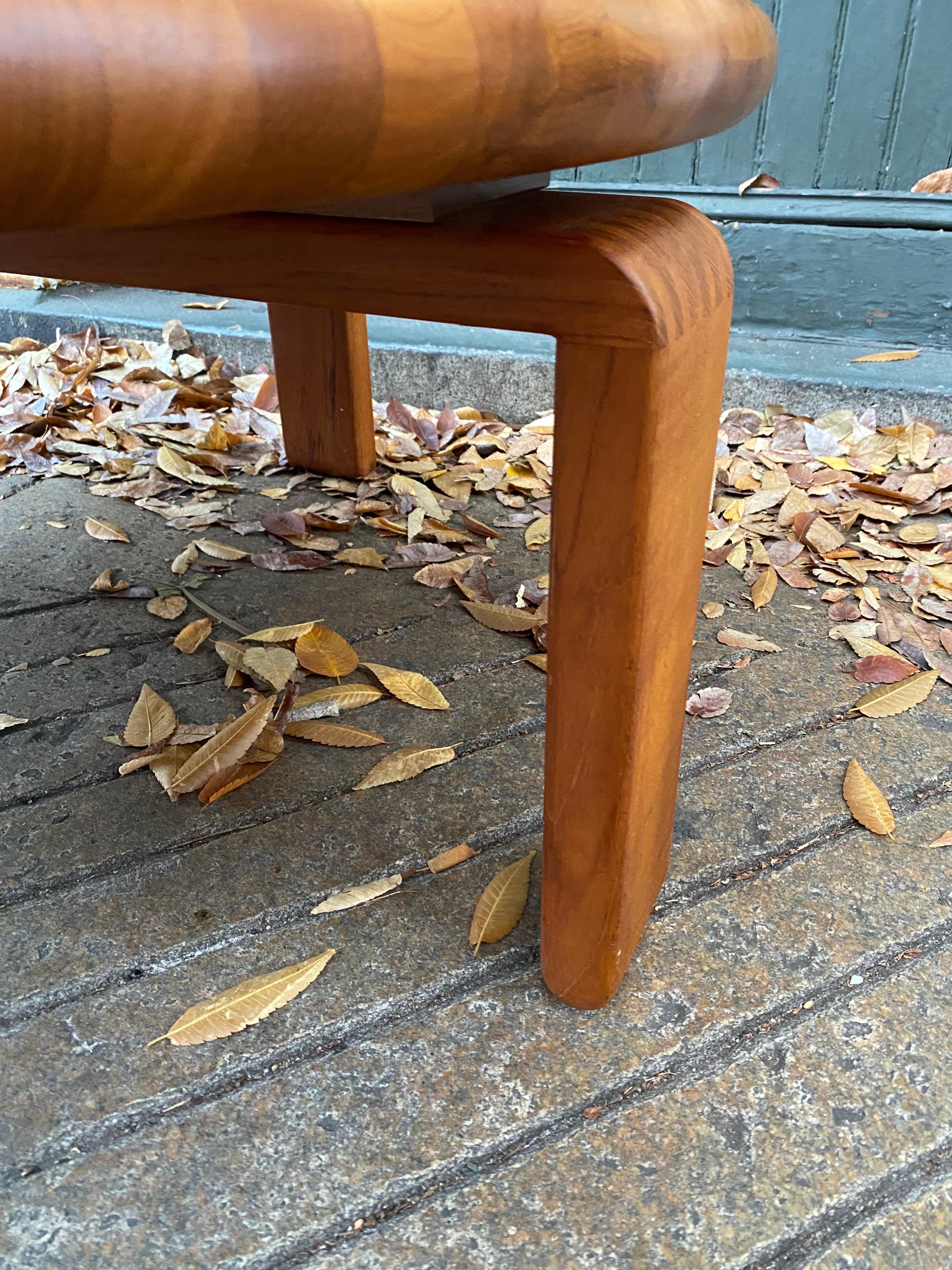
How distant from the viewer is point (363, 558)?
1.51 meters

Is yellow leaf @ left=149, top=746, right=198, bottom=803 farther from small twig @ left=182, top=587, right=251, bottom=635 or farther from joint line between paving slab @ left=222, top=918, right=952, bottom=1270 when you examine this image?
joint line between paving slab @ left=222, top=918, right=952, bottom=1270

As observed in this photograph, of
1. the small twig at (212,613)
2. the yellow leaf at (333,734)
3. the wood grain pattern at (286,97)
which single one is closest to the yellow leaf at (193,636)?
the small twig at (212,613)

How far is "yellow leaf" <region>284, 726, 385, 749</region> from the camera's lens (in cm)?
111

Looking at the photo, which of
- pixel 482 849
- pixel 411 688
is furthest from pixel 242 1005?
pixel 411 688

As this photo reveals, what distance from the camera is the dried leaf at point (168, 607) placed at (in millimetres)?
1345

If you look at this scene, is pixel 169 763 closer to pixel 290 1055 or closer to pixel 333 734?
pixel 333 734

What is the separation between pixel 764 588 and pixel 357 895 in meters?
0.82

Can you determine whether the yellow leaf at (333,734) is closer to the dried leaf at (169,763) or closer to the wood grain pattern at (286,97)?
the dried leaf at (169,763)

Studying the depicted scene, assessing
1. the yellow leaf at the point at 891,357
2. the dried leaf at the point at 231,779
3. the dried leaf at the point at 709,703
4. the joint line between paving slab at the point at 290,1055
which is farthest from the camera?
the yellow leaf at the point at 891,357

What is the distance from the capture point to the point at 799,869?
937 mm

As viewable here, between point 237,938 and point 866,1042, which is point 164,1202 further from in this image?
point 866,1042

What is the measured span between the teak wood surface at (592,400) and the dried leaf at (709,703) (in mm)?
358

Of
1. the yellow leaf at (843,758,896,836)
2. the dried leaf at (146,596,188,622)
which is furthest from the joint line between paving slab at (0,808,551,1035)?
the dried leaf at (146,596,188,622)

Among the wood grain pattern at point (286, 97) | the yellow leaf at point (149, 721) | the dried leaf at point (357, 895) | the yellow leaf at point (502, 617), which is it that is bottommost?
the yellow leaf at point (502, 617)
